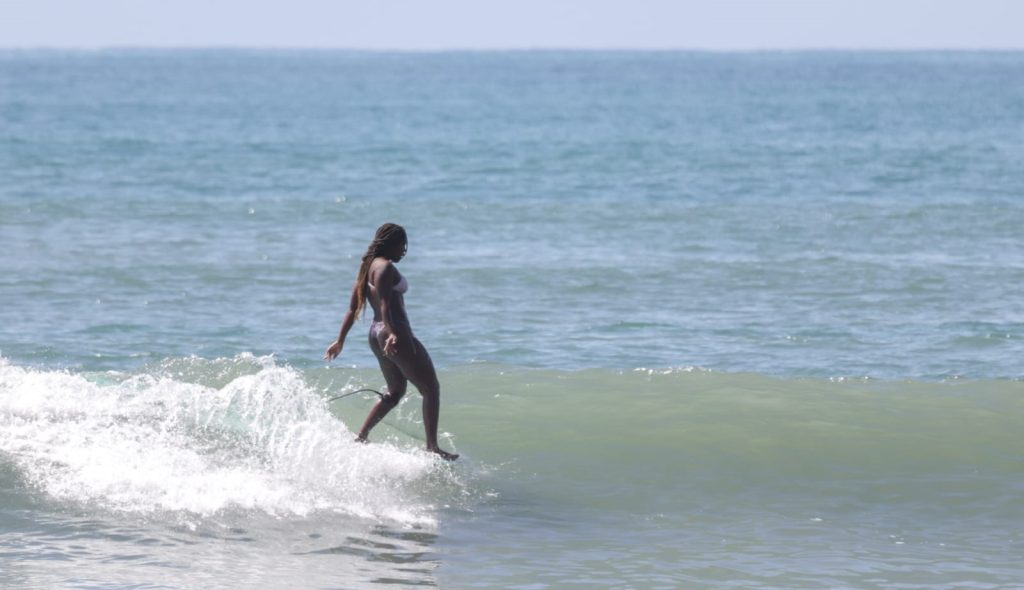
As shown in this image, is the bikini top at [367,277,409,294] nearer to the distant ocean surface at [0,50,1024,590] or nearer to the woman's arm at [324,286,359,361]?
the woman's arm at [324,286,359,361]

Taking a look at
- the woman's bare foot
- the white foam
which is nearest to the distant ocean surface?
the white foam

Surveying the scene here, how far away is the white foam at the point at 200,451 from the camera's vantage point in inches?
354

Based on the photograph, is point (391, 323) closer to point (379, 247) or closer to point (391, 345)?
point (391, 345)

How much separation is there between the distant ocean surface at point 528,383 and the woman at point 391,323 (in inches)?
19.6

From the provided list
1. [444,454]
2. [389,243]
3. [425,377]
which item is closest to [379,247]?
[389,243]

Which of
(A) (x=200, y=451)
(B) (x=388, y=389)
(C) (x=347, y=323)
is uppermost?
(C) (x=347, y=323)

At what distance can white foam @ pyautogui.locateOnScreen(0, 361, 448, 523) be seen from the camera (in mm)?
8992

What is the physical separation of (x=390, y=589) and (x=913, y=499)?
148 inches

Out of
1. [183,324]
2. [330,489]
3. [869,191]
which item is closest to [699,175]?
[869,191]

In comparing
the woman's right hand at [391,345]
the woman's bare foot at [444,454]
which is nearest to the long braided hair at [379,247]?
the woman's right hand at [391,345]

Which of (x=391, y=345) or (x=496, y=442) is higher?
(x=391, y=345)

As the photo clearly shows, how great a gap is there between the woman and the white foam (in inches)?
18.2

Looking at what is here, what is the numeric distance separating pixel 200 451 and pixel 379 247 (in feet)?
6.06

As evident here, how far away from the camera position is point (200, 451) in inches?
386
